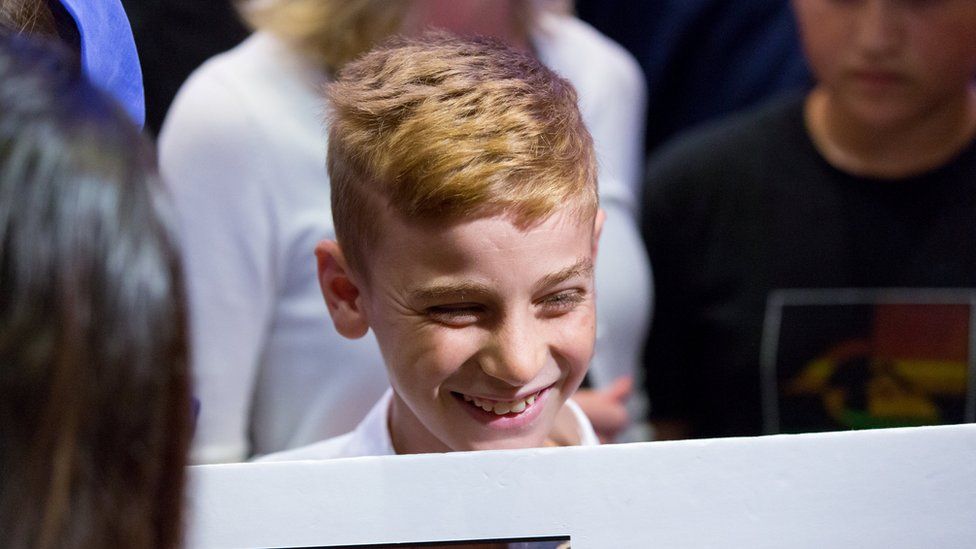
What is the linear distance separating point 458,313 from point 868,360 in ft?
2.47

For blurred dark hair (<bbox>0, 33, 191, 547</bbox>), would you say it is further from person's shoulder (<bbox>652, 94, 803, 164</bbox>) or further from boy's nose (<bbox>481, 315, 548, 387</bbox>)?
person's shoulder (<bbox>652, 94, 803, 164</bbox>)

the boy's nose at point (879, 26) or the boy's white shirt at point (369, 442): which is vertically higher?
the boy's nose at point (879, 26)

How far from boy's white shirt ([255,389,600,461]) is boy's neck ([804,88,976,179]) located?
598 millimetres

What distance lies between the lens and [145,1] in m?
1.37

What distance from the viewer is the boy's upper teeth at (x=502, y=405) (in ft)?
2.63

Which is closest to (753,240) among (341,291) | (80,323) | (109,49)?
(341,291)

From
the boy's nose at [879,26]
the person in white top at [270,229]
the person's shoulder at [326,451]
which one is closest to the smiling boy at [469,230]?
the person's shoulder at [326,451]

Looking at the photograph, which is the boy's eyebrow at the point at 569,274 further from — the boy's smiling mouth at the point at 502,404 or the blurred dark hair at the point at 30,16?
the blurred dark hair at the point at 30,16

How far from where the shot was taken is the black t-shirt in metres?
1.34

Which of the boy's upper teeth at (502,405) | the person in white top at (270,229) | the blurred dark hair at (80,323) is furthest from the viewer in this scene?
the person in white top at (270,229)

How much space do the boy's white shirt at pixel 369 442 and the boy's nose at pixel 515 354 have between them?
0.49ft

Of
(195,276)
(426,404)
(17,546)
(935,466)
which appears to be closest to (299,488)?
(426,404)

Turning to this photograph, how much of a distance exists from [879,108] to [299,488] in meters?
0.90

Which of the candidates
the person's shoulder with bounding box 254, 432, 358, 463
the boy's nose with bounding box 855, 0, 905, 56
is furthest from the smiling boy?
the boy's nose with bounding box 855, 0, 905, 56
